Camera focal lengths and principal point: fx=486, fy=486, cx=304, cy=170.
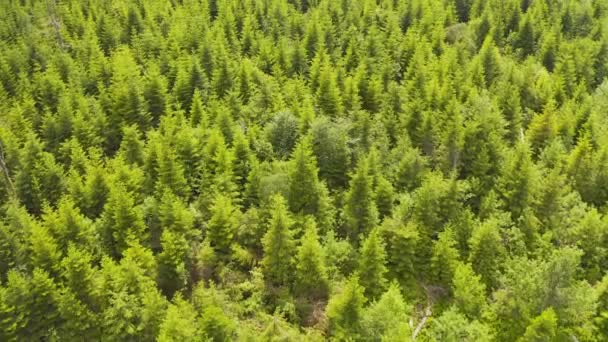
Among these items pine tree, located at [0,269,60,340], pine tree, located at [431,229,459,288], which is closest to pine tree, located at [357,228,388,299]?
pine tree, located at [431,229,459,288]

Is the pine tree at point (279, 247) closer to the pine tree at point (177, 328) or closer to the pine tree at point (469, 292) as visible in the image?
the pine tree at point (177, 328)

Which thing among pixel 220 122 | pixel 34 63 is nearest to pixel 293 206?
pixel 220 122

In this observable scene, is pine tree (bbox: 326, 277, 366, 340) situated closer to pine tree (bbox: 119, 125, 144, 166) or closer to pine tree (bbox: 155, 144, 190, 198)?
pine tree (bbox: 155, 144, 190, 198)

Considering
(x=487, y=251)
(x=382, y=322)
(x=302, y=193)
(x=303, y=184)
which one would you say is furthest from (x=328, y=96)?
(x=382, y=322)

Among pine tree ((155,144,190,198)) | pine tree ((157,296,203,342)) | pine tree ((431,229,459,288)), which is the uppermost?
pine tree ((155,144,190,198))

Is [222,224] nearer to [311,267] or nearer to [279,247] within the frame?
[279,247]

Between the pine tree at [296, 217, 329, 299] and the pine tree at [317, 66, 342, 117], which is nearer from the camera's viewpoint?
the pine tree at [296, 217, 329, 299]
